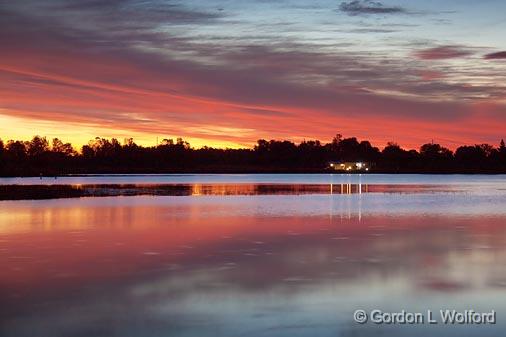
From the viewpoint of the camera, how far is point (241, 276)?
1497 centimetres

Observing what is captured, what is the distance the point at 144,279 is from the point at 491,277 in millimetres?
7531

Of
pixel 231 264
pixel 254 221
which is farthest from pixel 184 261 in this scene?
pixel 254 221

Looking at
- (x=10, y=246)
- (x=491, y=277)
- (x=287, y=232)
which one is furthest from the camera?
(x=287, y=232)

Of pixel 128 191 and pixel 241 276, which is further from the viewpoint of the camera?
pixel 128 191

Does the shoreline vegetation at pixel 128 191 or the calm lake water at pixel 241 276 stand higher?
the shoreline vegetation at pixel 128 191

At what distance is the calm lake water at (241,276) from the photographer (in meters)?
10.7

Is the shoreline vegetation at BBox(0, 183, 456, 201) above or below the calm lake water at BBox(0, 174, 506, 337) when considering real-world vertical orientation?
above

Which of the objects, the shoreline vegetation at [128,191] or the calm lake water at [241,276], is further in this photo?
the shoreline vegetation at [128,191]

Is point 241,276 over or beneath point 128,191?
beneath

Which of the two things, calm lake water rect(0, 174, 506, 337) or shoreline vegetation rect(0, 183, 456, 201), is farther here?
shoreline vegetation rect(0, 183, 456, 201)

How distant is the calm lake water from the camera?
10727 millimetres

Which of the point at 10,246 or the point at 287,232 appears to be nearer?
the point at 10,246

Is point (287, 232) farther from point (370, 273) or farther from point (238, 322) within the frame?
point (238, 322)

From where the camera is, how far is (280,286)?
13.8m
